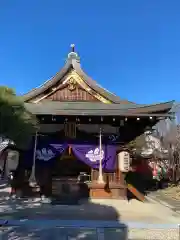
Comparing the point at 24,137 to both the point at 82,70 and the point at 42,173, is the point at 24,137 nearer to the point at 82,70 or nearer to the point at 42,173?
the point at 42,173

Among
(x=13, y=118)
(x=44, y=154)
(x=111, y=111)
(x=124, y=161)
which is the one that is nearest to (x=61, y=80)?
(x=111, y=111)

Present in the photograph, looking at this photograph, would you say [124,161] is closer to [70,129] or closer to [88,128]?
[88,128]

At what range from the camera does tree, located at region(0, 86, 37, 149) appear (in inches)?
205

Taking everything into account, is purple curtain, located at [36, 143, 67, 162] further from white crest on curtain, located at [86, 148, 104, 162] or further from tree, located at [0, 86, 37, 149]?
tree, located at [0, 86, 37, 149]

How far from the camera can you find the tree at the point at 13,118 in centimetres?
522

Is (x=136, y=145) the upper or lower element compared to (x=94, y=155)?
upper

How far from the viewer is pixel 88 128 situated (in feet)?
45.8

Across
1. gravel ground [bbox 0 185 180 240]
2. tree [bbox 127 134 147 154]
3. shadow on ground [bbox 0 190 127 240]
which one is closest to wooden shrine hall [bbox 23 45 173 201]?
tree [bbox 127 134 147 154]

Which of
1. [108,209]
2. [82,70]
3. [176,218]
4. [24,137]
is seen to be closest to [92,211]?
[108,209]

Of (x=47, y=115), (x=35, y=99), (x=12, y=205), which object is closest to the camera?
(x=12, y=205)

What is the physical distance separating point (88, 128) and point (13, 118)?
875cm

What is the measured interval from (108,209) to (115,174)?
2.54m

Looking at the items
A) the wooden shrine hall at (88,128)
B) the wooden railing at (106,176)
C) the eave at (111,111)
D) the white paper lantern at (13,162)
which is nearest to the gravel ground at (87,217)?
the wooden railing at (106,176)

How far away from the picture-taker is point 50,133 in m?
13.7
